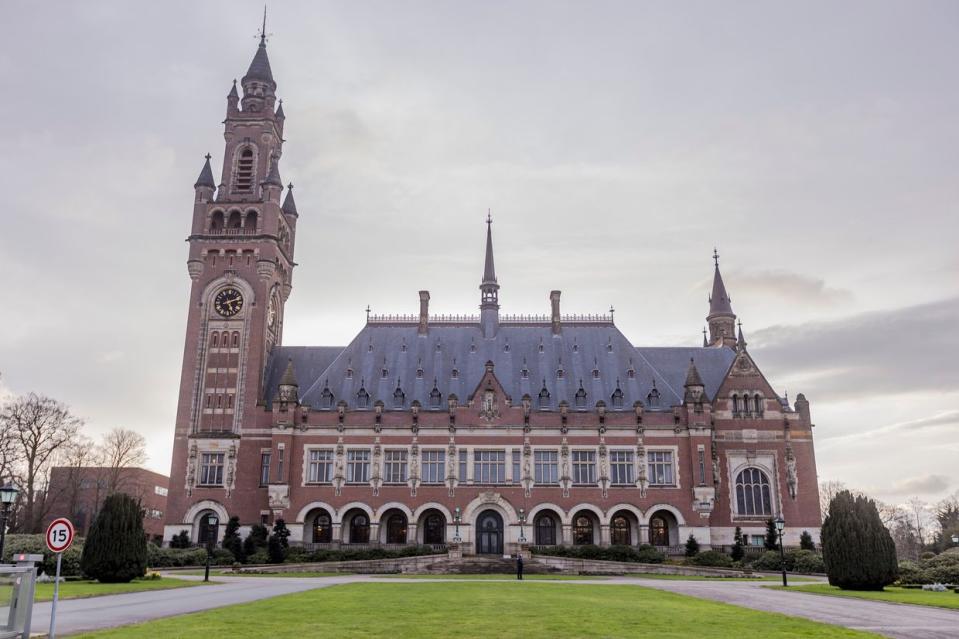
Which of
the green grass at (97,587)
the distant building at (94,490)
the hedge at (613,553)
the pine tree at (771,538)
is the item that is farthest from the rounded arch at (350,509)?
the distant building at (94,490)

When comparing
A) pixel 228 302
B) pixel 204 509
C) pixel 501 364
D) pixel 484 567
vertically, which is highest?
pixel 228 302

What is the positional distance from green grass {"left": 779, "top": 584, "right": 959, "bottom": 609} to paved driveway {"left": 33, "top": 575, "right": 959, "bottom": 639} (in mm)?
1118

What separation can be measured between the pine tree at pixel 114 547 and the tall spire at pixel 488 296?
41.3m

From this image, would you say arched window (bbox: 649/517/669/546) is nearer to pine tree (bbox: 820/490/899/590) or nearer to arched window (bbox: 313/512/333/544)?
arched window (bbox: 313/512/333/544)

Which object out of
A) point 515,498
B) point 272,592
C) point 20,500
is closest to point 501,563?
point 515,498

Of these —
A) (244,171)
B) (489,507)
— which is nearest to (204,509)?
(489,507)

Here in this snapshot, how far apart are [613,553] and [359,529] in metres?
21.4

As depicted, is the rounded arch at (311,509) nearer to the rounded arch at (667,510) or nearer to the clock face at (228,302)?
the clock face at (228,302)

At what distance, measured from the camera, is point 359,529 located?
2530 inches

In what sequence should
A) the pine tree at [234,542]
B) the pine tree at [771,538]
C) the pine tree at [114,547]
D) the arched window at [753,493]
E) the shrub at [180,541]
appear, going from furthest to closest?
1. the arched window at [753,493]
2. the shrub at [180,541]
3. the pine tree at [771,538]
4. the pine tree at [234,542]
5. the pine tree at [114,547]

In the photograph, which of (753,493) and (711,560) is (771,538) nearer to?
(753,493)

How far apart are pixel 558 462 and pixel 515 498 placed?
4713 mm

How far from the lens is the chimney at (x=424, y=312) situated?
73.5 metres

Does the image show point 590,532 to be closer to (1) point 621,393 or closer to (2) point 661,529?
(2) point 661,529
